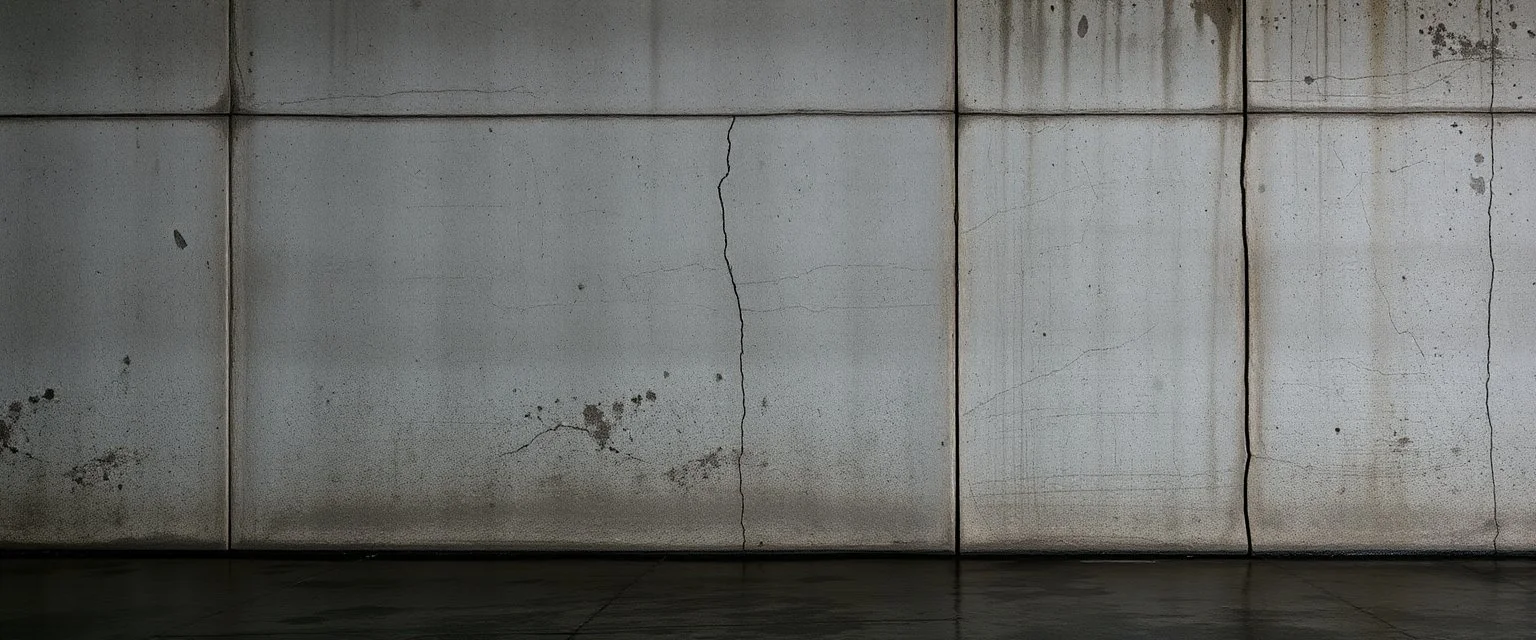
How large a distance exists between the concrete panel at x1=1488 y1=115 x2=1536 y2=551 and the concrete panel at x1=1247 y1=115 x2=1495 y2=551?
6 centimetres

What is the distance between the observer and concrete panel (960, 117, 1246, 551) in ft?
20.8

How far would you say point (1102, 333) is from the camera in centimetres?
633

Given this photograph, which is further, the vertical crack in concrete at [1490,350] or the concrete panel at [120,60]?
the concrete panel at [120,60]

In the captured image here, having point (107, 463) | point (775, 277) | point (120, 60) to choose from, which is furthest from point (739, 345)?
point (120, 60)

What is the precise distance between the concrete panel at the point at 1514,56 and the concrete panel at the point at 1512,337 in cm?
10

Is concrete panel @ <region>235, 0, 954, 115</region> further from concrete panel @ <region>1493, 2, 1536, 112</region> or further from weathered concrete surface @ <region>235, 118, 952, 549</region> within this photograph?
concrete panel @ <region>1493, 2, 1536, 112</region>

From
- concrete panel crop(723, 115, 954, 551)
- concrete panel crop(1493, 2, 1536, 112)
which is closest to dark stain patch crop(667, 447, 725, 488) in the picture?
concrete panel crop(723, 115, 954, 551)

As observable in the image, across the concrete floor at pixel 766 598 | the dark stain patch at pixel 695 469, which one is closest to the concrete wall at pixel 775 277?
the dark stain patch at pixel 695 469

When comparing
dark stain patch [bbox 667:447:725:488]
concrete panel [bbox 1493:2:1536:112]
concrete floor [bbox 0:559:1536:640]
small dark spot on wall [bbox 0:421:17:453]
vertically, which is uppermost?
concrete panel [bbox 1493:2:1536:112]

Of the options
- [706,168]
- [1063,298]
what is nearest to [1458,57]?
[1063,298]

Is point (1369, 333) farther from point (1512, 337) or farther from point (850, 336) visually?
point (850, 336)

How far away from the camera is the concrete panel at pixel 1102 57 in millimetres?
6340

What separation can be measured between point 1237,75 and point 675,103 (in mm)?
2704

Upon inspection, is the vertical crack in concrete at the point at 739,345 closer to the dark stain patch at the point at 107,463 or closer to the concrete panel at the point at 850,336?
the concrete panel at the point at 850,336
